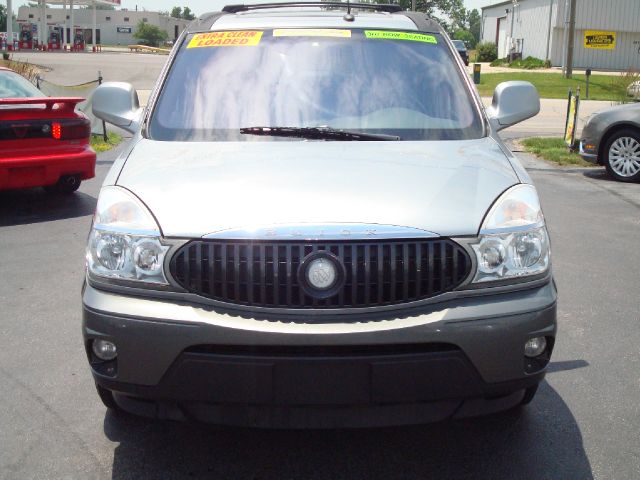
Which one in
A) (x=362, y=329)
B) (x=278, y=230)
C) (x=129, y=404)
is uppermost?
(x=278, y=230)

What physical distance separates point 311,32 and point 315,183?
157 centimetres

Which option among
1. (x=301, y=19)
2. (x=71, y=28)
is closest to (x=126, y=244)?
(x=301, y=19)

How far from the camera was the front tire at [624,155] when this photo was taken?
37.8 ft

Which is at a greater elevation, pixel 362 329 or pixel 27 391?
pixel 362 329

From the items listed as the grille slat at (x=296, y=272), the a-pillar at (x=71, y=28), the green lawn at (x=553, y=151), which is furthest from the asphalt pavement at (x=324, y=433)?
the a-pillar at (x=71, y=28)

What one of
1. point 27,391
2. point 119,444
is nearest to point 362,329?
point 119,444

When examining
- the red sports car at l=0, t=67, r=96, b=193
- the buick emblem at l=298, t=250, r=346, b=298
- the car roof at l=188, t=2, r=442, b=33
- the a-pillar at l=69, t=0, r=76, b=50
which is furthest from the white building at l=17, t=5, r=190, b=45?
the buick emblem at l=298, t=250, r=346, b=298

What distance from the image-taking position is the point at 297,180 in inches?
126

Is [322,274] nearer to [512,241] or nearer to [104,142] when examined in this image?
[512,241]

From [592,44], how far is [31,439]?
91.3ft

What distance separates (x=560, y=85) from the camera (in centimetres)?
3434

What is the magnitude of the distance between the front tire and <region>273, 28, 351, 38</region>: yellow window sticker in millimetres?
8258

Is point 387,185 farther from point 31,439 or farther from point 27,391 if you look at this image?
point 27,391

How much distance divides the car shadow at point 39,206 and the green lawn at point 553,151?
26.9 feet
